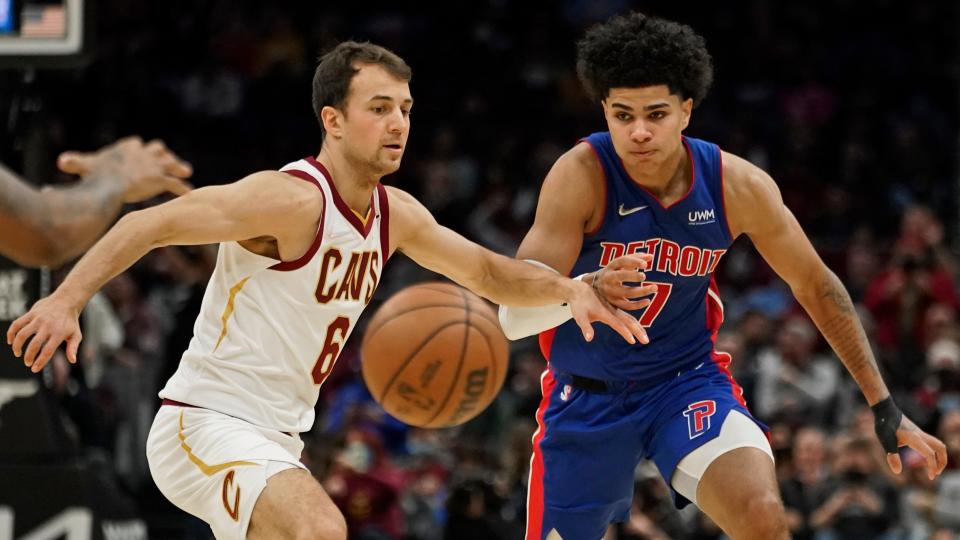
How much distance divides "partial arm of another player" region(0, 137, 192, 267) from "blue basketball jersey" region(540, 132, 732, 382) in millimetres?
1962

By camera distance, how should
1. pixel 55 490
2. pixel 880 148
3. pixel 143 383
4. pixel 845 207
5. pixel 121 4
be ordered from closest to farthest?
pixel 55 490 → pixel 143 383 → pixel 845 207 → pixel 880 148 → pixel 121 4

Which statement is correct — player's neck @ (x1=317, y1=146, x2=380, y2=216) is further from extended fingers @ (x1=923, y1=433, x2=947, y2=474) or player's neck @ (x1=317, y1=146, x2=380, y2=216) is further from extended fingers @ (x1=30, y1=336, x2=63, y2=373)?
extended fingers @ (x1=923, y1=433, x2=947, y2=474)

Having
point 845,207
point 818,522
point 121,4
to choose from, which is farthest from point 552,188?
point 121,4

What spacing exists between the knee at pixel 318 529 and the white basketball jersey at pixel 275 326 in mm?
540

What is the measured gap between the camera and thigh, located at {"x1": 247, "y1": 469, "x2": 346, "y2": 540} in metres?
4.41

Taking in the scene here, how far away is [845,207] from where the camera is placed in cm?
1400

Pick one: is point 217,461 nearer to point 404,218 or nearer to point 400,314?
point 404,218

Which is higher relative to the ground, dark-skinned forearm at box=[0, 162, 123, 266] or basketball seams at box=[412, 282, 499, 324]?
dark-skinned forearm at box=[0, 162, 123, 266]

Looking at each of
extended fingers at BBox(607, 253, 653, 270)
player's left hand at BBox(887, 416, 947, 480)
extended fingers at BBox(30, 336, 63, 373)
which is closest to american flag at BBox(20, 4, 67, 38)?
extended fingers at BBox(30, 336, 63, 373)

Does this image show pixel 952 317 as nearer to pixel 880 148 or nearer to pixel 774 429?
pixel 774 429

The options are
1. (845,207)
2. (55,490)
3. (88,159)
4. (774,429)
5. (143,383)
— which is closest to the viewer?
(88,159)

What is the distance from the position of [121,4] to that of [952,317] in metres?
10.1

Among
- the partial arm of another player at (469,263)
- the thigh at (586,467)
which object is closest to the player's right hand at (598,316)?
the partial arm of another player at (469,263)

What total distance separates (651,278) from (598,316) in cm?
54
